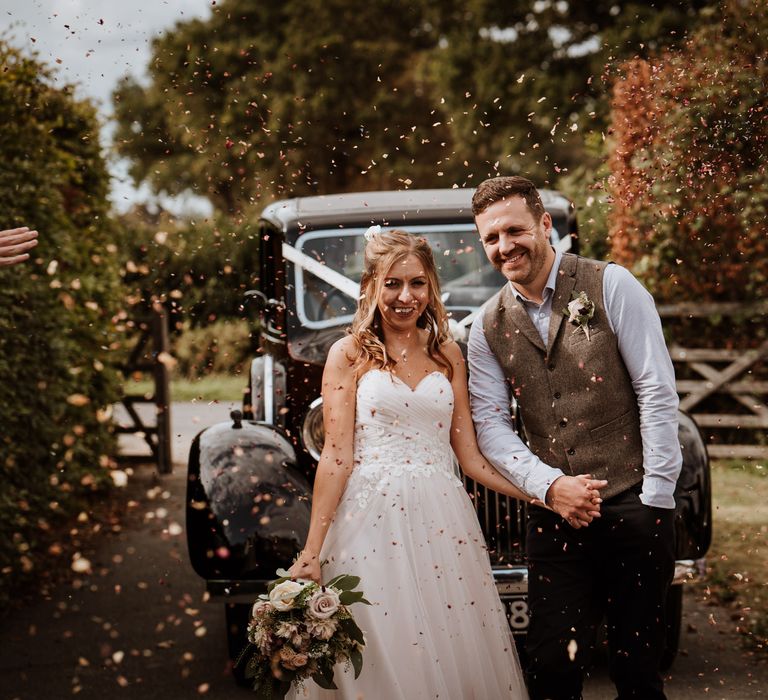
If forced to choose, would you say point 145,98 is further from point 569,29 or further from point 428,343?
point 428,343

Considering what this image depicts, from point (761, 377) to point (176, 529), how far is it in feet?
19.6

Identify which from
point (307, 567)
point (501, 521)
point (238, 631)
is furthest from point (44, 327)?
point (307, 567)

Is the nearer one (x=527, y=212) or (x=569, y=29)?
(x=527, y=212)

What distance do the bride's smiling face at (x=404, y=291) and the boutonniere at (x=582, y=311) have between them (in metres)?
0.58

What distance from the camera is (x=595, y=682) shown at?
15.3ft

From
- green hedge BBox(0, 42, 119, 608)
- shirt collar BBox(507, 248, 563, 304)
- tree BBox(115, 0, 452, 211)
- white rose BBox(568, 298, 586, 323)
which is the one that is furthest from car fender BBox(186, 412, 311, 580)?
tree BBox(115, 0, 452, 211)

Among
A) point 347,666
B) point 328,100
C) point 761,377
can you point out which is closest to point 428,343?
point 347,666

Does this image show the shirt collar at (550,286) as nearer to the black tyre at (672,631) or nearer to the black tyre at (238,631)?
the black tyre at (672,631)

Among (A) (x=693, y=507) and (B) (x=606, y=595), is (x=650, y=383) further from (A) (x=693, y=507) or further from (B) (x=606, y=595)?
(A) (x=693, y=507)

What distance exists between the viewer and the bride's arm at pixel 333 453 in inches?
133

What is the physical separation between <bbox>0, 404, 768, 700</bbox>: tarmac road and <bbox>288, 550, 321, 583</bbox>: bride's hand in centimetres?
147

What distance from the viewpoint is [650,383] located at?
3.21 metres

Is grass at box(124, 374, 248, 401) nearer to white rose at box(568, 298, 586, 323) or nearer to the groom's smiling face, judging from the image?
the groom's smiling face

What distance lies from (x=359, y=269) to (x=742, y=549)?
11.5ft
